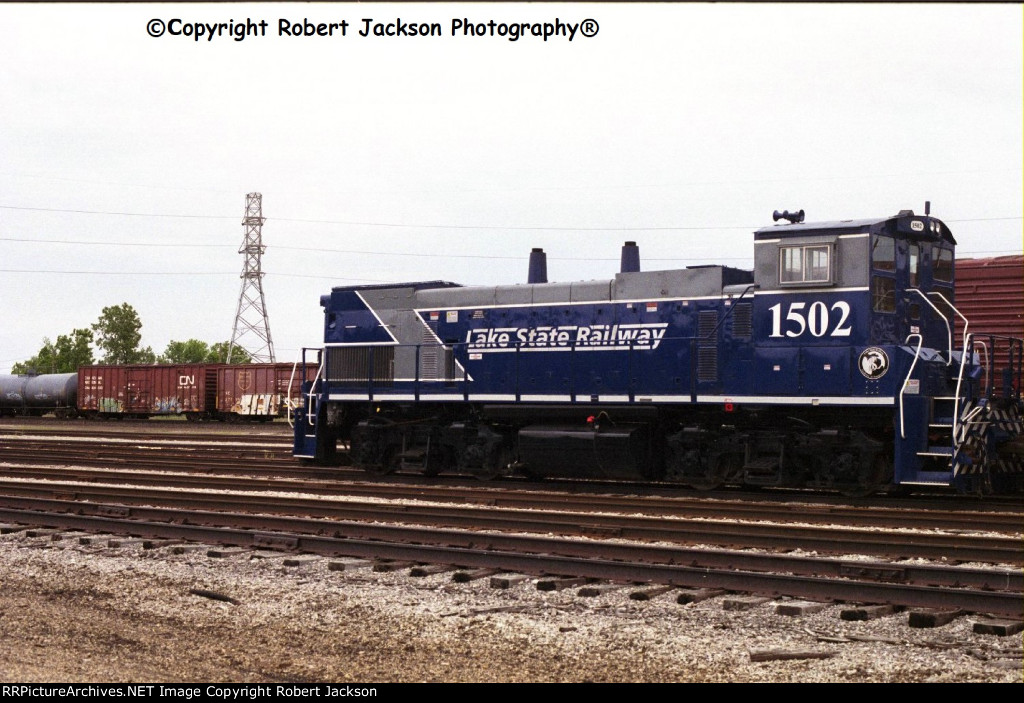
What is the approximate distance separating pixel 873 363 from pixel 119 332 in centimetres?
Answer: 9674

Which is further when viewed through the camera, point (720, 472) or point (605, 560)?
point (720, 472)

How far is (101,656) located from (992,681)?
4901 millimetres

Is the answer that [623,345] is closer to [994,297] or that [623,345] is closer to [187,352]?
[994,297]

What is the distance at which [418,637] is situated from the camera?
6945 mm

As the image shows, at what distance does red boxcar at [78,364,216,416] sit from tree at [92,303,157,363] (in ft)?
169

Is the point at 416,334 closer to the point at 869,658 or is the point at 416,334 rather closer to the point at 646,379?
the point at 646,379

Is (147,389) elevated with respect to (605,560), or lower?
elevated

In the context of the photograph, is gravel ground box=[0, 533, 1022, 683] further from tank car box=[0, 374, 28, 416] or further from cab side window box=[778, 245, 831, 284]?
tank car box=[0, 374, 28, 416]

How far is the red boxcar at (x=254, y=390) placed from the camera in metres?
45.4

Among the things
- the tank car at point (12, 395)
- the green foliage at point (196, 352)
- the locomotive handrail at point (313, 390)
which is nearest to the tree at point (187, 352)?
the green foliage at point (196, 352)

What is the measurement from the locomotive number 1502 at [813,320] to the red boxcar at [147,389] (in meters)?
37.5

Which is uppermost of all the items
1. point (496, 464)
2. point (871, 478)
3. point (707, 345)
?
point (707, 345)

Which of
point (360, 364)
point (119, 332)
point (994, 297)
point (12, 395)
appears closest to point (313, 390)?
point (360, 364)

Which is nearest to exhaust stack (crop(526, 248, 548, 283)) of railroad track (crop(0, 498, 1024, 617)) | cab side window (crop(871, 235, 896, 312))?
cab side window (crop(871, 235, 896, 312))
